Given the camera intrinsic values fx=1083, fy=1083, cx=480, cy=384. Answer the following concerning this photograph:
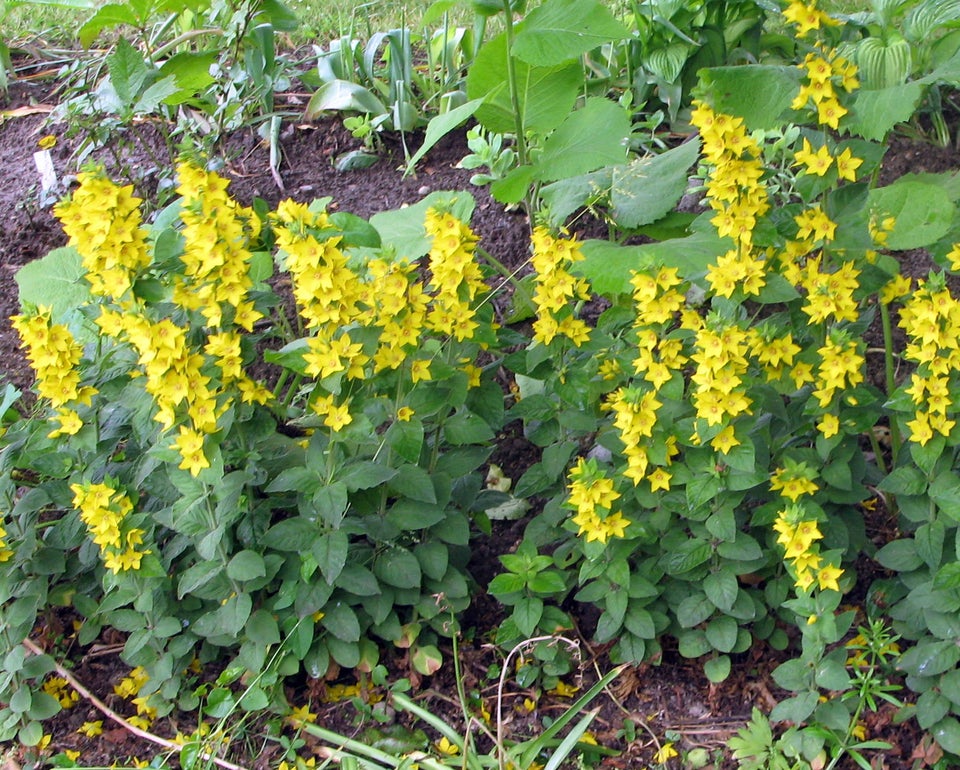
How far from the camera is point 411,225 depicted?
276cm

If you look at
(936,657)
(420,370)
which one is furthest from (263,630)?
(936,657)

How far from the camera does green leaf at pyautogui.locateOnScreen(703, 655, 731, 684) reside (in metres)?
2.38

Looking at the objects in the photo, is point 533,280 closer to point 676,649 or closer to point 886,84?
point 676,649

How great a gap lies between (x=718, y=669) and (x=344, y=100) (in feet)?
7.67

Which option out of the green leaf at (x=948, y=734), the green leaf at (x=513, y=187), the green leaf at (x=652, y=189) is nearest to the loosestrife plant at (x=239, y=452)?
the green leaf at (x=513, y=187)

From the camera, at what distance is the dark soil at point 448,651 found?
93.9 inches

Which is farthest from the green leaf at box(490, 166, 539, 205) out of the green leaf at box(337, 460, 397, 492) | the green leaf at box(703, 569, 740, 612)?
the green leaf at box(703, 569, 740, 612)

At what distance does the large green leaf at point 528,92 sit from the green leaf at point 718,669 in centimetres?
144

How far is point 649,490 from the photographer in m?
2.30

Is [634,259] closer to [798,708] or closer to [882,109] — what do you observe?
[882,109]

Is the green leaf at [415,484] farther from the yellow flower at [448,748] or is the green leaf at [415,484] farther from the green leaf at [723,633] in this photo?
the green leaf at [723,633]

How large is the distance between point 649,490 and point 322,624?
784 mm

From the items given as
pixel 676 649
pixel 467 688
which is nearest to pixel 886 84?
pixel 676 649

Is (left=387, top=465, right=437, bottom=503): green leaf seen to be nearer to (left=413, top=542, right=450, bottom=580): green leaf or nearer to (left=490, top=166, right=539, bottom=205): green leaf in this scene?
(left=413, top=542, right=450, bottom=580): green leaf
